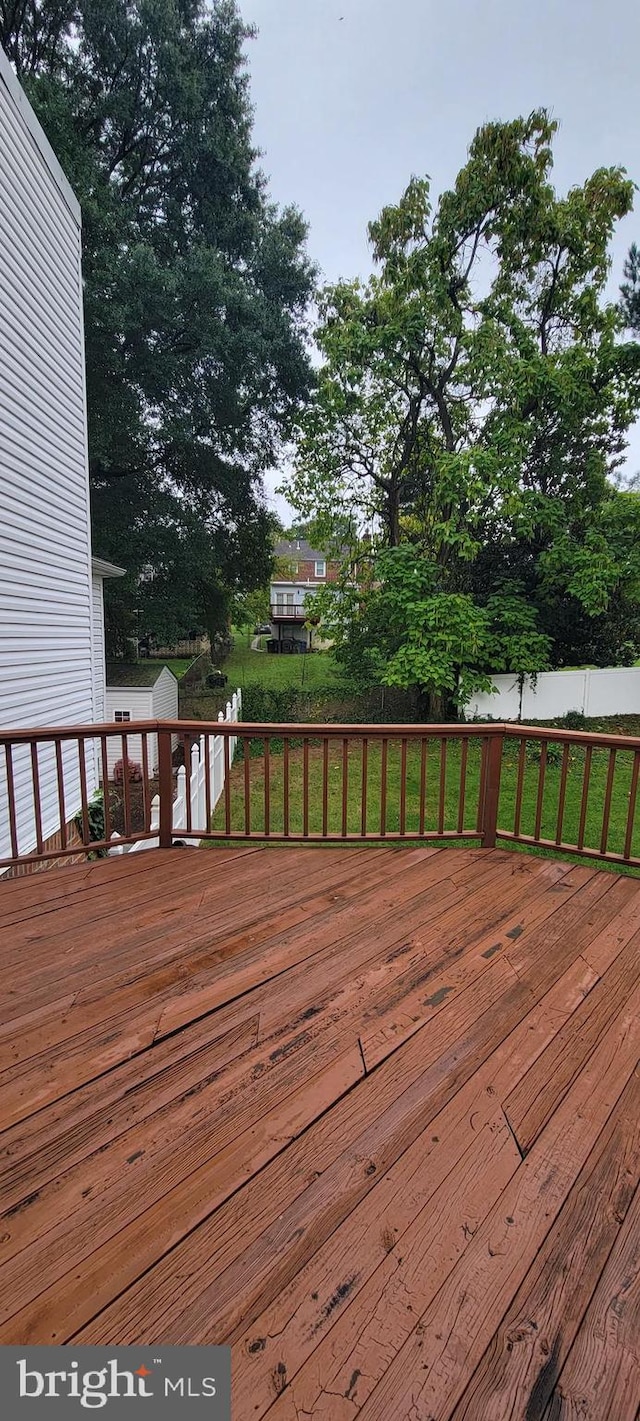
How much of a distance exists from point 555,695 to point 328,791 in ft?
19.4

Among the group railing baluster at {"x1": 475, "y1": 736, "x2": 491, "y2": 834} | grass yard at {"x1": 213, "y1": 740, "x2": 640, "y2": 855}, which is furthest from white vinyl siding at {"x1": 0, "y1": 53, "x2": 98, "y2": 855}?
railing baluster at {"x1": 475, "y1": 736, "x2": 491, "y2": 834}

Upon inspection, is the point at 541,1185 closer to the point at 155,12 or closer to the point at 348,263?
the point at 348,263

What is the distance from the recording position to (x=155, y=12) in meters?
9.12

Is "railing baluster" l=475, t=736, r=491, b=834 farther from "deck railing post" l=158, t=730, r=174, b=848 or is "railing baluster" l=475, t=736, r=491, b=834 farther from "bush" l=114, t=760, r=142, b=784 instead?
"bush" l=114, t=760, r=142, b=784

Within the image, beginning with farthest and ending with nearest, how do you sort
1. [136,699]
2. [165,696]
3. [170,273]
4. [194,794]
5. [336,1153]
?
[165,696] → [136,699] → [170,273] → [194,794] → [336,1153]

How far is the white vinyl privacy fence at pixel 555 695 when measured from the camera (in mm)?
9766

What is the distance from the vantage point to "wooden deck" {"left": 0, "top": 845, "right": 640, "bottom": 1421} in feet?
3.22

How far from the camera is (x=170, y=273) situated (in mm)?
9352

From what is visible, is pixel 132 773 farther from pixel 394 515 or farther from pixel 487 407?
pixel 487 407

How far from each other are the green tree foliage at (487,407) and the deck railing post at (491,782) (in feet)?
17.3

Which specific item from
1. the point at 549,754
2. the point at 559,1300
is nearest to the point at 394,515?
the point at 549,754

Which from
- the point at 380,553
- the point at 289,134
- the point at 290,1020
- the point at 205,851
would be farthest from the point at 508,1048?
the point at 289,134

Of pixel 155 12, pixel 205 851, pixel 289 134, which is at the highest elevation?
pixel 155 12

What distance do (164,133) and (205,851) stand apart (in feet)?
43.3
